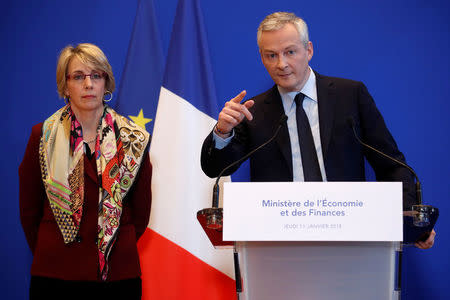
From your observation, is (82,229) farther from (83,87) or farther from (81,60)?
(81,60)

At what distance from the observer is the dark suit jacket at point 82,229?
6.49ft

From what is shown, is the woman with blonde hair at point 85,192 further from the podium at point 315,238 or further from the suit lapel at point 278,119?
the podium at point 315,238

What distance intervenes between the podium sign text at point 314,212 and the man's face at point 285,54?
2.86 ft

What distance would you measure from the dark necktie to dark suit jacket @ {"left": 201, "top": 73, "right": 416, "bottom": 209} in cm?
4

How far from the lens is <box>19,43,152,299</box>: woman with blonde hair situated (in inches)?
78.0

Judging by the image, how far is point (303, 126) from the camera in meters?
1.78

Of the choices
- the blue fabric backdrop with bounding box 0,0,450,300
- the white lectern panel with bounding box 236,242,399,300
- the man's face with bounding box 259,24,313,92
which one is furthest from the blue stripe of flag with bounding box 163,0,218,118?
the white lectern panel with bounding box 236,242,399,300

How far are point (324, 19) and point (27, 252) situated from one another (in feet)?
6.87

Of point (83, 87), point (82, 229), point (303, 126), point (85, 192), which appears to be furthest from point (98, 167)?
point (303, 126)

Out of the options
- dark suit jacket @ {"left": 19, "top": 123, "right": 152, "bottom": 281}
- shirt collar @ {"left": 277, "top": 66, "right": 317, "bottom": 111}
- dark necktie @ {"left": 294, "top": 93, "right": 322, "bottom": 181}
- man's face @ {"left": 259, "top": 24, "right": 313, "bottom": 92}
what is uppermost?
man's face @ {"left": 259, "top": 24, "right": 313, "bottom": 92}

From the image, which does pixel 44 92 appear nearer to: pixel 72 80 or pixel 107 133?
pixel 72 80

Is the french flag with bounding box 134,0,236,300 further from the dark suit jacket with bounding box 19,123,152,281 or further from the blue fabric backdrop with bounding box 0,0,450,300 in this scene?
the blue fabric backdrop with bounding box 0,0,450,300

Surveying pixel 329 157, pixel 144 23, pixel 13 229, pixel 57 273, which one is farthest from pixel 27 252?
pixel 329 157

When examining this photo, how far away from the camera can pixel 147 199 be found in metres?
2.23
